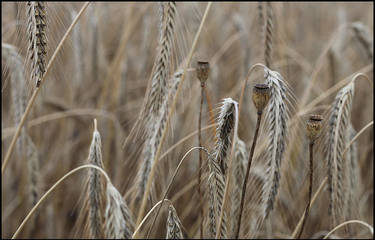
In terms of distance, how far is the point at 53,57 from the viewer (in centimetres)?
125

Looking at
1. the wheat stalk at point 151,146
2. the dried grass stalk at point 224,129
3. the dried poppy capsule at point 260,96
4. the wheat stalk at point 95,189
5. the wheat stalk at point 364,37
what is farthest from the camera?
the wheat stalk at point 364,37

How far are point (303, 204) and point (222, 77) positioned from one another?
1.15m

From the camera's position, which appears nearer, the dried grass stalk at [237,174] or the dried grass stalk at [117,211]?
the dried grass stalk at [117,211]

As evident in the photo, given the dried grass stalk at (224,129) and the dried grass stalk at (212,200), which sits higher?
the dried grass stalk at (224,129)

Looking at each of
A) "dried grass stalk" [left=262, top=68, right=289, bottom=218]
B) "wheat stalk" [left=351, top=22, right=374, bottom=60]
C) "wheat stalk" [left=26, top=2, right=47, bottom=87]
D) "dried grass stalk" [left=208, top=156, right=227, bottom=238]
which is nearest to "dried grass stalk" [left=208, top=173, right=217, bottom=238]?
"dried grass stalk" [left=208, top=156, right=227, bottom=238]

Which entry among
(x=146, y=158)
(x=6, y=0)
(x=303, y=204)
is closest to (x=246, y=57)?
(x=303, y=204)

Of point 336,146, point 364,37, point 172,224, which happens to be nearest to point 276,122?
point 336,146

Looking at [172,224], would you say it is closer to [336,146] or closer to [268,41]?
[336,146]

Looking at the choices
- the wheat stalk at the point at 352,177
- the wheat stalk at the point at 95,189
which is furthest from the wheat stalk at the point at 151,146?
the wheat stalk at the point at 352,177

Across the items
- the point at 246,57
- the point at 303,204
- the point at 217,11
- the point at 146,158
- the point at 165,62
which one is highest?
the point at 217,11

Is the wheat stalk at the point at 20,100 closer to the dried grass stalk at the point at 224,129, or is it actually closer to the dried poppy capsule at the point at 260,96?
the dried grass stalk at the point at 224,129

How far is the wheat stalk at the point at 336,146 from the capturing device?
129cm

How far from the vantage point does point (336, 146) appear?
4.21 ft

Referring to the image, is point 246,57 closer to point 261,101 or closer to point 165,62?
point 165,62
